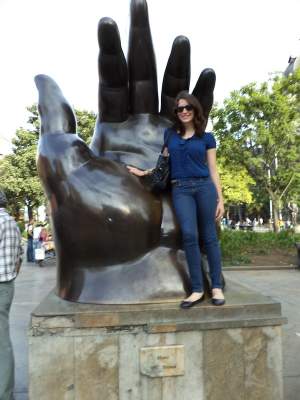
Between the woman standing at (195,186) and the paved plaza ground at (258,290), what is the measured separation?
4.74 feet

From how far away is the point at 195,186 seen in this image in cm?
297

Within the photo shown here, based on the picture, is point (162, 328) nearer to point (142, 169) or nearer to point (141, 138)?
point (142, 169)

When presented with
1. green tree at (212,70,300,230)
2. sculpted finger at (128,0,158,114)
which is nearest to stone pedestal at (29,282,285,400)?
sculpted finger at (128,0,158,114)

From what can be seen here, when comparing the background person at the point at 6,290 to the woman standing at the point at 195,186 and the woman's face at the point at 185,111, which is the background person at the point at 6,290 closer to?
the woman standing at the point at 195,186

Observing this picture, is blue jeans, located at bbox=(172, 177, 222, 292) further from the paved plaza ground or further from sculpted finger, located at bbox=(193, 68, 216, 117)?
the paved plaza ground

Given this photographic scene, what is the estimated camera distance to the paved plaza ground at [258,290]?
4.11 m

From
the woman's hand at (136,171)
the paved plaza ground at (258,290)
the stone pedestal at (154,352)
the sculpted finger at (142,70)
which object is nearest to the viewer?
the stone pedestal at (154,352)

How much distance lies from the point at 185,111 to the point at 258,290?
7034 mm

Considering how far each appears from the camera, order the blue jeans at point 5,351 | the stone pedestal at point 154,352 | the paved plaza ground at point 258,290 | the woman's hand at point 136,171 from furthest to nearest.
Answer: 1. the paved plaza ground at point 258,290
2. the woman's hand at point 136,171
3. the blue jeans at point 5,351
4. the stone pedestal at point 154,352

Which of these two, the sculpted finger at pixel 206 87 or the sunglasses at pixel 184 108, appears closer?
the sunglasses at pixel 184 108

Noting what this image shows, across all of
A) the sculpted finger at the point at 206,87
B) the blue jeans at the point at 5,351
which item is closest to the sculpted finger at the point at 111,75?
the sculpted finger at the point at 206,87

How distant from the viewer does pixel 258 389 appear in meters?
2.85

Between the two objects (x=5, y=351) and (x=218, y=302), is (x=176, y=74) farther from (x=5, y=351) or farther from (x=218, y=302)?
(x=5, y=351)

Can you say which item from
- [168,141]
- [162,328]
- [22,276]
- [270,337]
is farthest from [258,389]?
[22,276]
